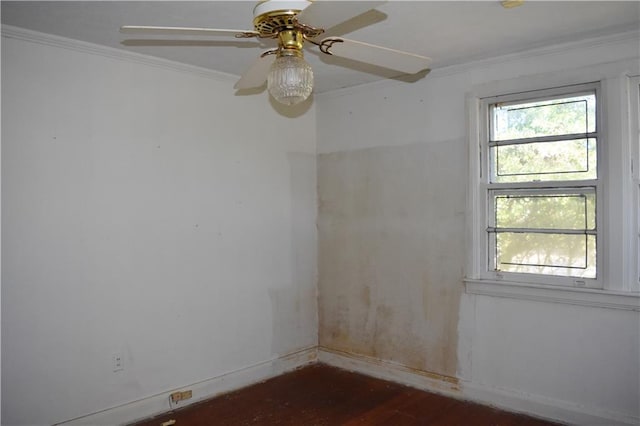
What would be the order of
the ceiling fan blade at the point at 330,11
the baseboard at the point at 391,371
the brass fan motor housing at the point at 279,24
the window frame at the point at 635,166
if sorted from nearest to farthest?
the ceiling fan blade at the point at 330,11, the brass fan motor housing at the point at 279,24, the window frame at the point at 635,166, the baseboard at the point at 391,371

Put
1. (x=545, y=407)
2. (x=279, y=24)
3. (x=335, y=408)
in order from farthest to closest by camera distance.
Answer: (x=335, y=408), (x=545, y=407), (x=279, y=24)

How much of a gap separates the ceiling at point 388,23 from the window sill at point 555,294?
5.26 ft

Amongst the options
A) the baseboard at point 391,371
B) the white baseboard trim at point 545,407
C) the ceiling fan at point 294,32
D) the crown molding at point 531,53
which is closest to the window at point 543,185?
the crown molding at point 531,53

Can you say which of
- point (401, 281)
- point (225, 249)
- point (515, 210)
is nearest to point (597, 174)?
point (515, 210)

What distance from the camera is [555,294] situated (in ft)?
10.6

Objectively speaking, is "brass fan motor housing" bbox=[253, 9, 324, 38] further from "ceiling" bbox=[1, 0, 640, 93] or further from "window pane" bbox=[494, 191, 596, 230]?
"window pane" bbox=[494, 191, 596, 230]

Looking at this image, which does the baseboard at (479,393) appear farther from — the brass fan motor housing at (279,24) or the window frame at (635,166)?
the brass fan motor housing at (279,24)

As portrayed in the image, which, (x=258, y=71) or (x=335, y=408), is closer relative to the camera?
(x=258, y=71)

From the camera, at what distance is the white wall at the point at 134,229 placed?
2.85 metres

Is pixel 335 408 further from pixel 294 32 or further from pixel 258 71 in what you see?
pixel 294 32

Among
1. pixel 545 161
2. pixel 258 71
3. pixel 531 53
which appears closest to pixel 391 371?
pixel 545 161

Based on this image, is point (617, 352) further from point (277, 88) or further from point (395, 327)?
point (277, 88)

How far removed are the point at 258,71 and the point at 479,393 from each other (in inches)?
110

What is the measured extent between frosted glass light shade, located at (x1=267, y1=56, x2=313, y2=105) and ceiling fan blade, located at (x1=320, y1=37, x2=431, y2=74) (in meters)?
0.19
